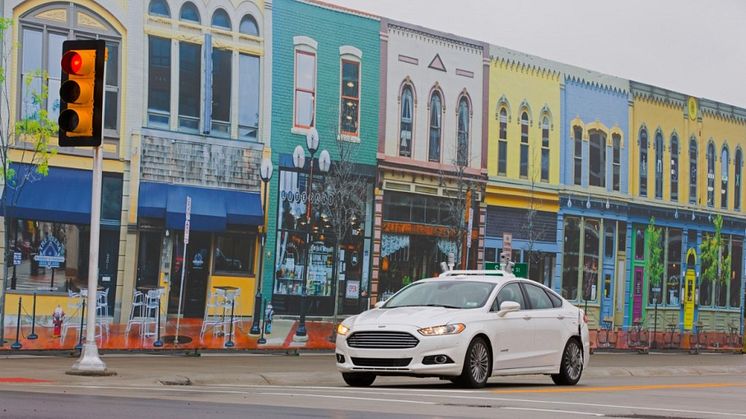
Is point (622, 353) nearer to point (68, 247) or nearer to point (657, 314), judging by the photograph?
point (657, 314)

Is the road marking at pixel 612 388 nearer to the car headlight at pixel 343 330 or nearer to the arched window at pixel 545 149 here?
the car headlight at pixel 343 330

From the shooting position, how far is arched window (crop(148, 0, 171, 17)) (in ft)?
99.2

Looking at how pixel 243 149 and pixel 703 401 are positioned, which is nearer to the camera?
pixel 703 401

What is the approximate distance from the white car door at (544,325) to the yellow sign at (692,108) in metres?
31.0

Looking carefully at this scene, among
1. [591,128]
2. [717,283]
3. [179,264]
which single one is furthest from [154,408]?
[717,283]

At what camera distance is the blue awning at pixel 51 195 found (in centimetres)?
2780

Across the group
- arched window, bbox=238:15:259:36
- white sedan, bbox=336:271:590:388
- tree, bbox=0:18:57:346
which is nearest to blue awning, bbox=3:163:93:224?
tree, bbox=0:18:57:346

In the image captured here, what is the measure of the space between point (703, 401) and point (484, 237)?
2283 centimetres

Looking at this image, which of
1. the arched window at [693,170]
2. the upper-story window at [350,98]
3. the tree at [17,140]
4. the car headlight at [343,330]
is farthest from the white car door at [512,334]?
the arched window at [693,170]

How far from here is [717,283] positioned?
168 feet

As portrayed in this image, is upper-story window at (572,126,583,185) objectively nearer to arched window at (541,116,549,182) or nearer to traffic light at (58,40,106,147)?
arched window at (541,116,549,182)

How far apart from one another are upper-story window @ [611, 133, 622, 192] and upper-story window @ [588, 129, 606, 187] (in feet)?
1.60

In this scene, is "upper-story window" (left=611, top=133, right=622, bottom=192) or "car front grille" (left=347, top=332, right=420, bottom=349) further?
"upper-story window" (left=611, top=133, right=622, bottom=192)

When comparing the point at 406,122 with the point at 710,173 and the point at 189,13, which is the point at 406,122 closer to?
the point at 189,13
